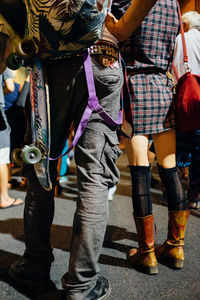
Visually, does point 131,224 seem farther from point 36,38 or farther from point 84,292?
point 36,38

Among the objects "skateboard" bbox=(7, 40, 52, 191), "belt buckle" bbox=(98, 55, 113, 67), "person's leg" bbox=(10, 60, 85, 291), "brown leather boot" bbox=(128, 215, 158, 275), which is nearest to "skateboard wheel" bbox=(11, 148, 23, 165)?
"skateboard" bbox=(7, 40, 52, 191)

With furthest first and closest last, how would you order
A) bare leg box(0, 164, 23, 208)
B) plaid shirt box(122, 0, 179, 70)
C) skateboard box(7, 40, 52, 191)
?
bare leg box(0, 164, 23, 208) < plaid shirt box(122, 0, 179, 70) < skateboard box(7, 40, 52, 191)

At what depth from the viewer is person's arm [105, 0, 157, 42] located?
890 millimetres

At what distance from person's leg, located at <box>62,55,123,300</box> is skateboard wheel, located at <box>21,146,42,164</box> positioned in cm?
15

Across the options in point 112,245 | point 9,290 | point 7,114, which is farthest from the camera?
point 7,114

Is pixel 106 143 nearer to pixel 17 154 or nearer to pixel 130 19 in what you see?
pixel 17 154

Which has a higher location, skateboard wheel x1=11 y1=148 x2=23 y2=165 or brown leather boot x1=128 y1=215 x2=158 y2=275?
skateboard wheel x1=11 y1=148 x2=23 y2=165

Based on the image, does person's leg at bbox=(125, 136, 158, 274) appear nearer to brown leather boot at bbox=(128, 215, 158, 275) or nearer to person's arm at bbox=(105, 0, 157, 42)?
brown leather boot at bbox=(128, 215, 158, 275)

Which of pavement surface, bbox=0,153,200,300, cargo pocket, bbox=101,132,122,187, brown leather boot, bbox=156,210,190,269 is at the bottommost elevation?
pavement surface, bbox=0,153,200,300

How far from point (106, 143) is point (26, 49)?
0.41m

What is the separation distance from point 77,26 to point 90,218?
2.04 ft

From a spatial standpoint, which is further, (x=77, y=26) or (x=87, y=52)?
(x=87, y=52)

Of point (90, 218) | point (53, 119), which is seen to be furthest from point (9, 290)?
point (53, 119)

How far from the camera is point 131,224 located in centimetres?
180
